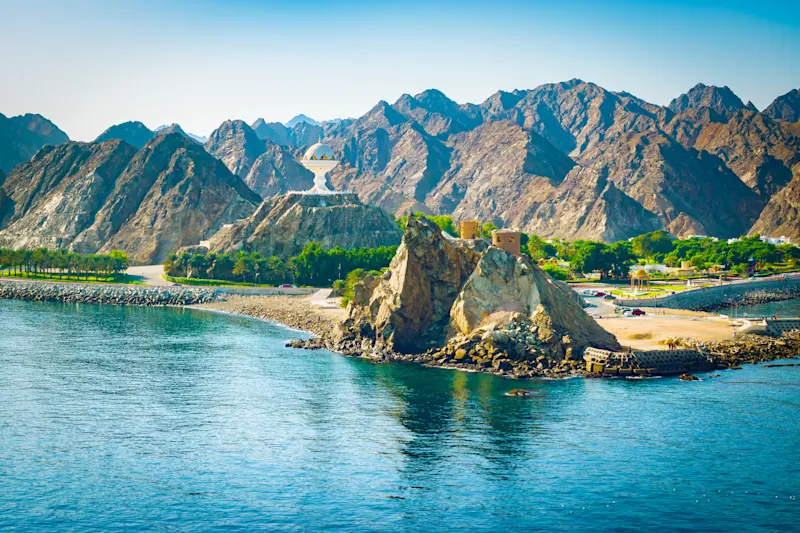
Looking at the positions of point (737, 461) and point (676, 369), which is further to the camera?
point (676, 369)

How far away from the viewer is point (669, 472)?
62500mm

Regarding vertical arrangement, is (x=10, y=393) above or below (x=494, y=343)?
below

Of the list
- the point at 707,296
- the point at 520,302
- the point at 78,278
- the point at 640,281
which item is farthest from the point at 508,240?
the point at 78,278

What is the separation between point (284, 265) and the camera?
610 feet

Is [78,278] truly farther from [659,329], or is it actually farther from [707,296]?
[707,296]

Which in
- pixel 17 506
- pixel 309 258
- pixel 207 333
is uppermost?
pixel 309 258

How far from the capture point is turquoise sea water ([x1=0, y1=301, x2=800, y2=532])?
54.9 metres

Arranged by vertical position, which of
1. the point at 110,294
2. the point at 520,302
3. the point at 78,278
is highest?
the point at 78,278

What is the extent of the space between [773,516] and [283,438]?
3552 centimetres

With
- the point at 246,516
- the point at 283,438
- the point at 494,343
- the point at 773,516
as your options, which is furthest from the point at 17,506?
the point at 494,343

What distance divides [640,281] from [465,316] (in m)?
89.6

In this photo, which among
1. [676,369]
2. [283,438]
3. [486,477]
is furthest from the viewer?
[676,369]

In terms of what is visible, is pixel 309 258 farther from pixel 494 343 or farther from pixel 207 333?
pixel 494 343

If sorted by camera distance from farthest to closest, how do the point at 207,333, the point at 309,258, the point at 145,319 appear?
the point at 309,258 < the point at 145,319 < the point at 207,333
